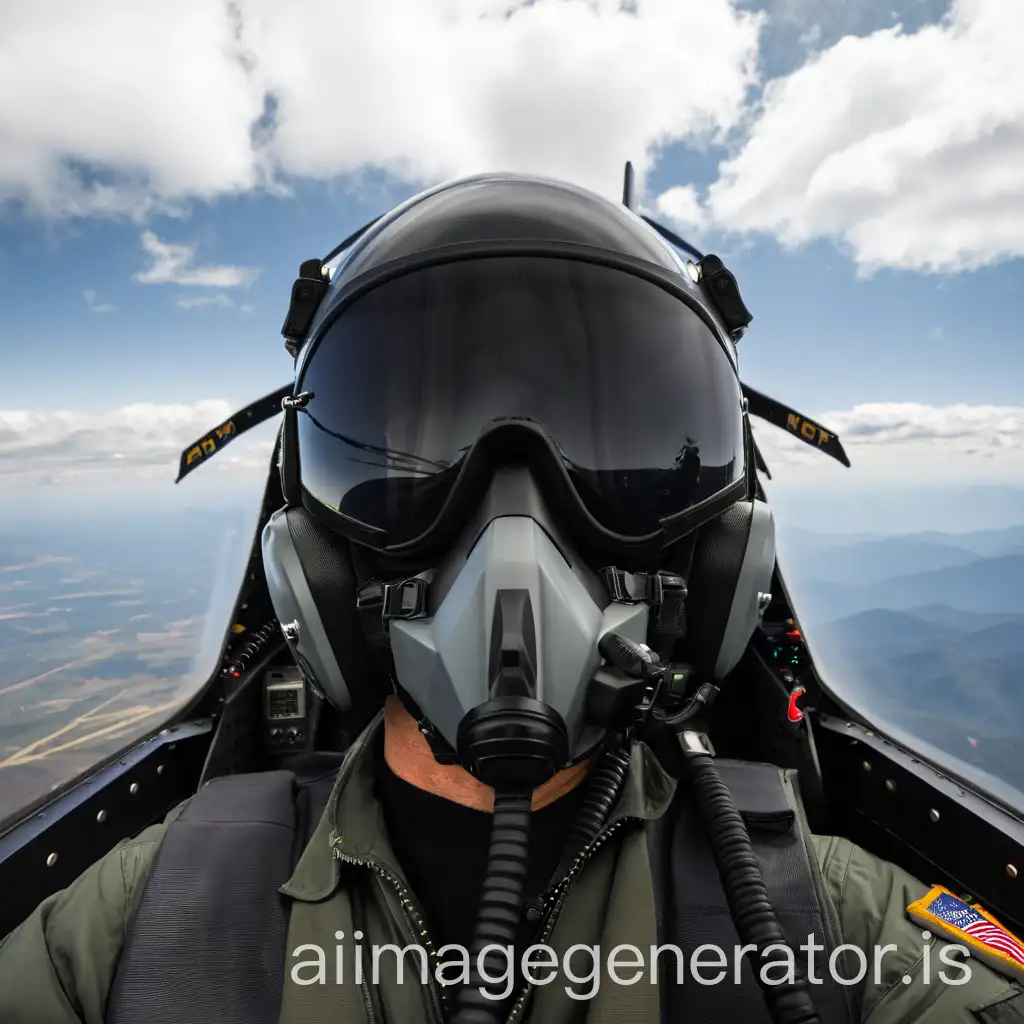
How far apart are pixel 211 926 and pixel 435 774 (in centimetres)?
32

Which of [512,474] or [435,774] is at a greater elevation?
[512,474]

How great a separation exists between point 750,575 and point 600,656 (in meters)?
0.35

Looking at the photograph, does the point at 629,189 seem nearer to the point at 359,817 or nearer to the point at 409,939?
the point at 359,817

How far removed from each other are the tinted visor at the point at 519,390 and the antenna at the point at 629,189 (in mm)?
987

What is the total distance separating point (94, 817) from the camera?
4.37 ft

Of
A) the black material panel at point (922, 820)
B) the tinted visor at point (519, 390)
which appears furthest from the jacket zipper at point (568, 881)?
the black material panel at point (922, 820)

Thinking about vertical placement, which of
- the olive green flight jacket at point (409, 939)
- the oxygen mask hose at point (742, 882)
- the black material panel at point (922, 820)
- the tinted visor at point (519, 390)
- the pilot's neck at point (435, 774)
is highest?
the tinted visor at point (519, 390)

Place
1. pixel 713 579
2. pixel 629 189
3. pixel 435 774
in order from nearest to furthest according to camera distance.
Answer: pixel 435 774
pixel 713 579
pixel 629 189

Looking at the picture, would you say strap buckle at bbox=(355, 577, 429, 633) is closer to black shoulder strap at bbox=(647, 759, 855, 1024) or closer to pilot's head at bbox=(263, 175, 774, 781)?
pilot's head at bbox=(263, 175, 774, 781)

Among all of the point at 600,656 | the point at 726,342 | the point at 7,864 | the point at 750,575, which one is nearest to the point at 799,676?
the point at 750,575

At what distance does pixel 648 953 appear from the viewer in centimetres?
76

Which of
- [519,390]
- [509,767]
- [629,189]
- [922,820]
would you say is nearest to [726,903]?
[509,767]

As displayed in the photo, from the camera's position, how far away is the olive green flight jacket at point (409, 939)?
739 mm

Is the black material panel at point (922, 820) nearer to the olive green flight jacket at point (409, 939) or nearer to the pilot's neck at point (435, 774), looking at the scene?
the olive green flight jacket at point (409, 939)
